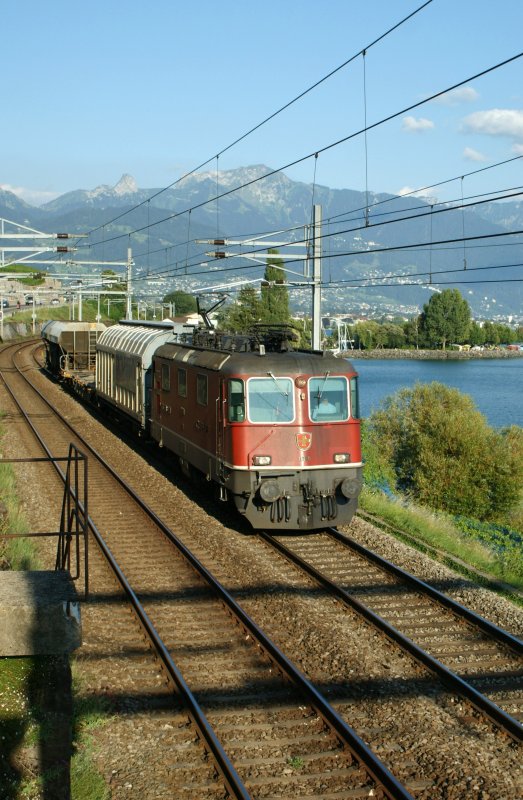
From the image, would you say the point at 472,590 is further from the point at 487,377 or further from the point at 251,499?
the point at 487,377

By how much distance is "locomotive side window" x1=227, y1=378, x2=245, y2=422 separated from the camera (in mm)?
14828

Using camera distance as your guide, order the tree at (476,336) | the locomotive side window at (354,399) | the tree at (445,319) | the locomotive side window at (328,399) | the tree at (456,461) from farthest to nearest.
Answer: the tree at (476,336)
the tree at (445,319)
the tree at (456,461)
the locomotive side window at (354,399)
the locomotive side window at (328,399)

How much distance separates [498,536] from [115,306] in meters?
107

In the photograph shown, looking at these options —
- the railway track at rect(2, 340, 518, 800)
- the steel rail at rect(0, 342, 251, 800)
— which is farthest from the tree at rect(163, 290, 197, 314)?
the railway track at rect(2, 340, 518, 800)

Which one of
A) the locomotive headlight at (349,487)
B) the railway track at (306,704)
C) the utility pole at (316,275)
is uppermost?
the utility pole at (316,275)

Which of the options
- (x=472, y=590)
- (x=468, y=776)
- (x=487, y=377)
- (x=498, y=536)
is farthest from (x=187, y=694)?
(x=487, y=377)

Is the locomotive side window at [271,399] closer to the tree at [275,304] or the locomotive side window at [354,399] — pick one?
the locomotive side window at [354,399]

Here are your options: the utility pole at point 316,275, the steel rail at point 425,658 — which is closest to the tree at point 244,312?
the utility pole at point 316,275

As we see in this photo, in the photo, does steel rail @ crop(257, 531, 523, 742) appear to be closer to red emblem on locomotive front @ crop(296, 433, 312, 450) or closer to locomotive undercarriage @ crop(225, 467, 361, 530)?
locomotive undercarriage @ crop(225, 467, 361, 530)

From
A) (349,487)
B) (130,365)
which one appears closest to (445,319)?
(130,365)

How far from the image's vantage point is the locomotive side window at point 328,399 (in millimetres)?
15047

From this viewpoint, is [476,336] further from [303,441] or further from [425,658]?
[425,658]

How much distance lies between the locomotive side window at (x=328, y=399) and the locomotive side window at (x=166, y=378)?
5696 millimetres

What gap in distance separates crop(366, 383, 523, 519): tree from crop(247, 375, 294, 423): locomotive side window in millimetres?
20964
